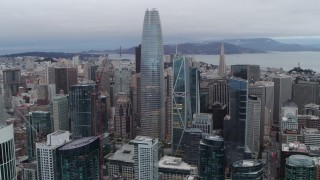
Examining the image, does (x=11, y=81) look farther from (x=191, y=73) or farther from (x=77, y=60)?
(x=191, y=73)

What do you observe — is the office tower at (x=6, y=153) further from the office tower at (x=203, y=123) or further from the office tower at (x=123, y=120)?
the office tower at (x=123, y=120)

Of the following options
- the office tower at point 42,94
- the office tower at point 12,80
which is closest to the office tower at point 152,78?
the office tower at point 42,94

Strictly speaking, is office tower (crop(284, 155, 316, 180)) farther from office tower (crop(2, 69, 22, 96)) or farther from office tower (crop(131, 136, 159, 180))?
office tower (crop(2, 69, 22, 96))

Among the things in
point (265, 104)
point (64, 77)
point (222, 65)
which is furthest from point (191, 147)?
point (222, 65)

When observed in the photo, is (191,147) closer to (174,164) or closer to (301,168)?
(174,164)

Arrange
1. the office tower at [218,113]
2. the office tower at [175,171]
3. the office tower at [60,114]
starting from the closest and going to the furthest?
the office tower at [175,171] → the office tower at [60,114] → the office tower at [218,113]
